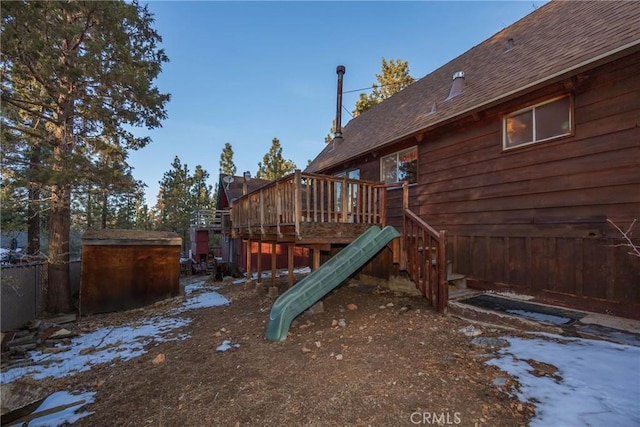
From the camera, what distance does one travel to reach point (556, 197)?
4641mm

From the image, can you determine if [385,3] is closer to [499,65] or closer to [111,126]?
[499,65]

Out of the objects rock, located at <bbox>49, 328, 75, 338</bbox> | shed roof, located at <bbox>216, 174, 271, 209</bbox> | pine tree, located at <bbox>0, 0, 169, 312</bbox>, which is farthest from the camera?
shed roof, located at <bbox>216, 174, 271, 209</bbox>

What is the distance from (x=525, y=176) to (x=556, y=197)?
596 mm

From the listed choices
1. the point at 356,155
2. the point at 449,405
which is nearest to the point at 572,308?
the point at 449,405

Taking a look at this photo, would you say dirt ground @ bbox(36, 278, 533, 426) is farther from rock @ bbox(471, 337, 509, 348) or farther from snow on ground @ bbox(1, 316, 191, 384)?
snow on ground @ bbox(1, 316, 191, 384)

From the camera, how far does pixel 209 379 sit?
3389 mm

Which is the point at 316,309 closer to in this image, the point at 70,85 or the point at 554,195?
the point at 554,195

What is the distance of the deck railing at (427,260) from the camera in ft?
15.5

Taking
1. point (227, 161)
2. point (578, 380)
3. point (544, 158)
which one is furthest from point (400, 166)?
point (227, 161)

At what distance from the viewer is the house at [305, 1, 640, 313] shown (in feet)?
13.1

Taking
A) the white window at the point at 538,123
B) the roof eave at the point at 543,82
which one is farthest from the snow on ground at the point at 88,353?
the white window at the point at 538,123

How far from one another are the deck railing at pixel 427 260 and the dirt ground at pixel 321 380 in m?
0.37
